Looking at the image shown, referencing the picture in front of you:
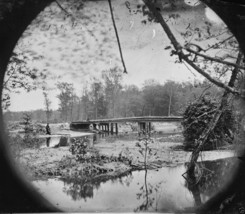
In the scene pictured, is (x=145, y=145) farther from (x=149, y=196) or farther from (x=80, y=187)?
(x=80, y=187)

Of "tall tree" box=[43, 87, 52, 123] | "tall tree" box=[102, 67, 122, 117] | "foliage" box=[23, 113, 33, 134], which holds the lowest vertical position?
"foliage" box=[23, 113, 33, 134]

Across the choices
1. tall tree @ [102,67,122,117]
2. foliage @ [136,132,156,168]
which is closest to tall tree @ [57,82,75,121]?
tall tree @ [102,67,122,117]

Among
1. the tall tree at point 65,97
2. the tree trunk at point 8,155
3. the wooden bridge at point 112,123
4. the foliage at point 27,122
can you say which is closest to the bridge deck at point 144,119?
the wooden bridge at point 112,123

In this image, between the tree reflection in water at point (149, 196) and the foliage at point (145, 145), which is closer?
the tree reflection in water at point (149, 196)

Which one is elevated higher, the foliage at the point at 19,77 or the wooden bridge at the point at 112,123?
the foliage at the point at 19,77

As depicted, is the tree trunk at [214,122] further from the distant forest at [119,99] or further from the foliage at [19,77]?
the foliage at [19,77]

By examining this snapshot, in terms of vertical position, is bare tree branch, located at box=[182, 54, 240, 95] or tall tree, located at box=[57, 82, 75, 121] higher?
bare tree branch, located at box=[182, 54, 240, 95]

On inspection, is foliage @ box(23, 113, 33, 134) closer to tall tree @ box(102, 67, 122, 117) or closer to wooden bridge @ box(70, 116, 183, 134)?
wooden bridge @ box(70, 116, 183, 134)

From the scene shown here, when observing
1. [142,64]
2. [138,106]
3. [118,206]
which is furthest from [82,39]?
[118,206]
